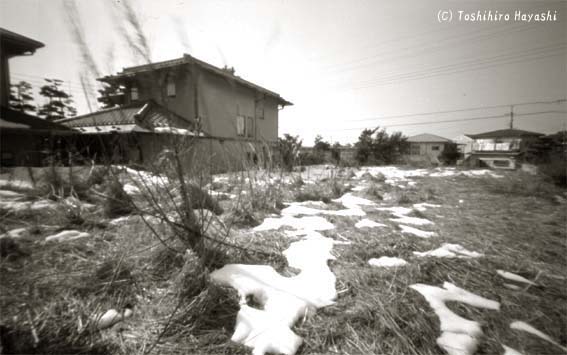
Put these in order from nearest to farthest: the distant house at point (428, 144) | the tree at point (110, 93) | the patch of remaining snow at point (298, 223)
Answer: the tree at point (110, 93) < the patch of remaining snow at point (298, 223) < the distant house at point (428, 144)

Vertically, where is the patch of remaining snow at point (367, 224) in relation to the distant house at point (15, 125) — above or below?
below

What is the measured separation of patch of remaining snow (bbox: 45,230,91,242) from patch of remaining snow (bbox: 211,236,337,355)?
1.18m

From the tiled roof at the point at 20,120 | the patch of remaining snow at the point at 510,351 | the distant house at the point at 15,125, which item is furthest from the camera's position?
the tiled roof at the point at 20,120

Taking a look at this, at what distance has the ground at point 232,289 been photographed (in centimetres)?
78

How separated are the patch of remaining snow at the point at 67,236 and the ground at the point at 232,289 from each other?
1.4 inches

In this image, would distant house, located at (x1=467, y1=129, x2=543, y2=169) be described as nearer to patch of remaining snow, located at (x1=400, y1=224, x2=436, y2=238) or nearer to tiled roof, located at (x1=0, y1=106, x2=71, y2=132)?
patch of remaining snow, located at (x1=400, y1=224, x2=436, y2=238)

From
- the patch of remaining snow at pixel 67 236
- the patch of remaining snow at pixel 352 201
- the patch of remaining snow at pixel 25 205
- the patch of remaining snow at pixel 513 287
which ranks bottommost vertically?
the patch of remaining snow at pixel 513 287

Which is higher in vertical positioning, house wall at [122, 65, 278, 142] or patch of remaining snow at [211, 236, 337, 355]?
house wall at [122, 65, 278, 142]

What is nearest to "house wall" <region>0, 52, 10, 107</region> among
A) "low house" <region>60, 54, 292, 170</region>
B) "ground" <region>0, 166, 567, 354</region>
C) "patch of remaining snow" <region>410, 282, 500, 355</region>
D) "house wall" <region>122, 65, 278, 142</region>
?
"low house" <region>60, 54, 292, 170</region>

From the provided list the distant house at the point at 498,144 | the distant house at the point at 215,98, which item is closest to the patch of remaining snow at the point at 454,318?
the distant house at the point at 215,98

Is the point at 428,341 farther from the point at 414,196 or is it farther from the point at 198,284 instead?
the point at 414,196

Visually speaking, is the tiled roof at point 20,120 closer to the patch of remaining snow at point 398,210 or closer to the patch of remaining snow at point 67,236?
the patch of remaining snow at point 67,236

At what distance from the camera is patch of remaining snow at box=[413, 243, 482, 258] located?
1473 millimetres

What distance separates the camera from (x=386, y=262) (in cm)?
138
